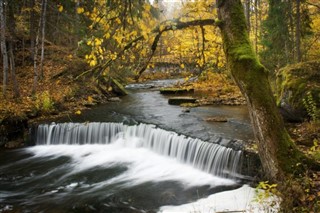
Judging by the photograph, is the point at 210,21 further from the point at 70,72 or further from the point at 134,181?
the point at 70,72

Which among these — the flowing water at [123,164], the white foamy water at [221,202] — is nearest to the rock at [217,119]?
the flowing water at [123,164]

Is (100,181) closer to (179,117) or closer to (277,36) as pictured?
(179,117)

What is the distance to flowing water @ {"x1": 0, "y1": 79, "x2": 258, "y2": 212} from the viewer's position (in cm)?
809

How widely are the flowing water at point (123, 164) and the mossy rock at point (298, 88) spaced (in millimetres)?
1754

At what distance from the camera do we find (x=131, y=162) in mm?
10945

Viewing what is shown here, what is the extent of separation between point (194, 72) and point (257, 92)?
196 cm

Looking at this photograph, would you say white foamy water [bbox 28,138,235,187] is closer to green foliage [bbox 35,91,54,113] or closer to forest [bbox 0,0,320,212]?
forest [bbox 0,0,320,212]

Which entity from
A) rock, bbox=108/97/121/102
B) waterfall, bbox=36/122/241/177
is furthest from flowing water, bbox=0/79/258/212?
rock, bbox=108/97/121/102

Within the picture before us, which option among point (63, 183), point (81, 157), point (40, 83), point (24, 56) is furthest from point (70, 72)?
point (63, 183)

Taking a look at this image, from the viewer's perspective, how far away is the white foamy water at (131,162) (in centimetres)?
917

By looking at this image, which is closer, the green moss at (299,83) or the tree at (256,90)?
the tree at (256,90)

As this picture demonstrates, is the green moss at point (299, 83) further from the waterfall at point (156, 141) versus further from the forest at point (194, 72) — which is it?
the waterfall at point (156, 141)

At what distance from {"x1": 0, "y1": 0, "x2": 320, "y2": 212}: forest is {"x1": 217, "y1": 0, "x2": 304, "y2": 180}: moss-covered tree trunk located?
16 mm

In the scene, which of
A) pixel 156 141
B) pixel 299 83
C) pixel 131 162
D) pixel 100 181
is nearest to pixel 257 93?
pixel 100 181
